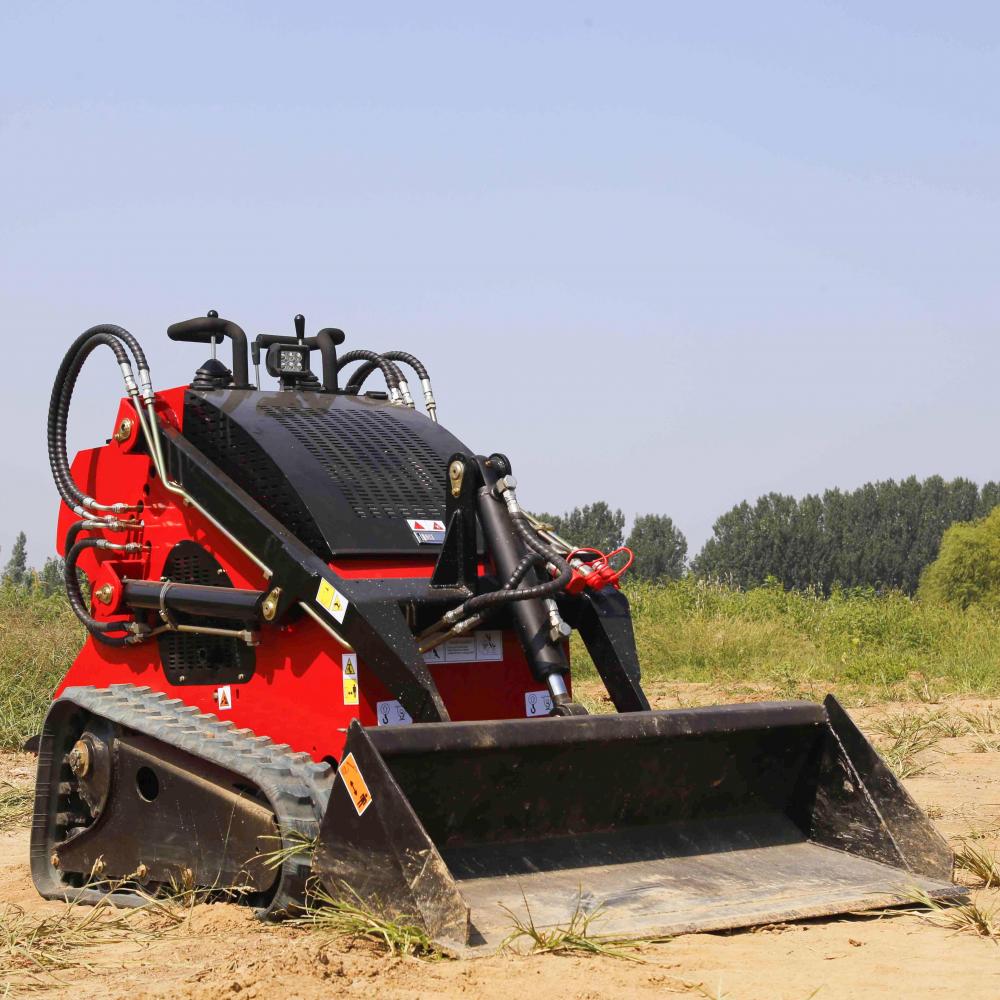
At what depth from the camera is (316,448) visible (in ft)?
17.6

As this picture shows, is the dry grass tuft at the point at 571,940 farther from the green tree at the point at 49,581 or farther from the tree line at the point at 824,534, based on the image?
the tree line at the point at 824,534

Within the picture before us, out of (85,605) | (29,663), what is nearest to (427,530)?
(85,605)

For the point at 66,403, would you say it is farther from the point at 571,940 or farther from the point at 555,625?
the point at 571,940

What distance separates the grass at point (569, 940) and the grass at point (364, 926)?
0.74 feet

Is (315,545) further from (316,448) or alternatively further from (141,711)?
(141,711)

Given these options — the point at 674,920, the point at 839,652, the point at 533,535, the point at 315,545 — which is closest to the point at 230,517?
the point at 315,545

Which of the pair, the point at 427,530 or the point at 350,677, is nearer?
Result: the point at 350,677

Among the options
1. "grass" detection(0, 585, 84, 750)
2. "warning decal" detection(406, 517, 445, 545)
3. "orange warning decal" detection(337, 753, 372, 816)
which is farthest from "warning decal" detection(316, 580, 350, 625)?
"grass" detection(0, 585, 84, 750)

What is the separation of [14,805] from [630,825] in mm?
4104

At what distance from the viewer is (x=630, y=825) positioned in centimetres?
461

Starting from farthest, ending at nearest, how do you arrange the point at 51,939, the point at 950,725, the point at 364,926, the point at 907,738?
the point at 950,725, the point at 907,738, the point at 51,939, the point at 364,926

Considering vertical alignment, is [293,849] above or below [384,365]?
below

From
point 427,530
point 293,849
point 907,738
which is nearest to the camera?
point 293,849

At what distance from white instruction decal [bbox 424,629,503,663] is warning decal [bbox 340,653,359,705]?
1.10 ft
